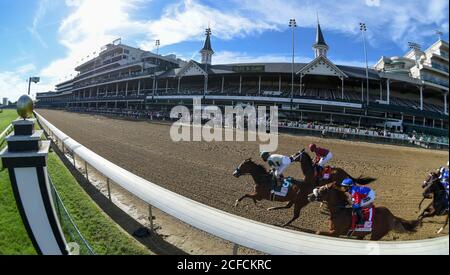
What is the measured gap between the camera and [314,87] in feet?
86.6

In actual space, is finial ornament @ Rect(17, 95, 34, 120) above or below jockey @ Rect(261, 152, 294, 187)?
above

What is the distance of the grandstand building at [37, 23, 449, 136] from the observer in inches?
111

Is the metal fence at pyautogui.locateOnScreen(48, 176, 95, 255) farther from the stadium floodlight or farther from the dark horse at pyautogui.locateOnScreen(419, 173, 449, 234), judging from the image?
the stadium floodlight

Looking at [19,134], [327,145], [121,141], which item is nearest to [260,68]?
[327,145]

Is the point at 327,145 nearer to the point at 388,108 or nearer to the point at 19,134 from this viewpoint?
the point at 388,108

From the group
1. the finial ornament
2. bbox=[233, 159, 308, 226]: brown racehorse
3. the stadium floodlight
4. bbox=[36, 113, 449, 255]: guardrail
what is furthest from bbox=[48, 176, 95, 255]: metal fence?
the stadium floodlight

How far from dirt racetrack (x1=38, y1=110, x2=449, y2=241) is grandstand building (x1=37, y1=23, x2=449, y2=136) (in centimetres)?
75

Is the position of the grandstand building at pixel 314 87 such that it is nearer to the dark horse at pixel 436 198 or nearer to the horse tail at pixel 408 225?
the dark horse at pixel 436 198

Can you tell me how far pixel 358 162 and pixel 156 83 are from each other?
36233 millimetres

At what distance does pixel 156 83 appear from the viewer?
42594 millimetres

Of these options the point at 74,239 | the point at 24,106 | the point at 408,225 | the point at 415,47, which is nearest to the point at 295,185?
the point at 408,225

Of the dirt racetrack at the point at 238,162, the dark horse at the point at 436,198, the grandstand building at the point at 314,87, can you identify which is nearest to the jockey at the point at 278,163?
the dirt racetrack at the point at 238,162

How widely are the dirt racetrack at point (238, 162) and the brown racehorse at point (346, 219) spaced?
31 centimetres

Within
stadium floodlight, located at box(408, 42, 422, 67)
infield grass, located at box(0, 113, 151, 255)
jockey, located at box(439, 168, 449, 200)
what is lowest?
infield grass, located at box(0, 113, 151, 255)
